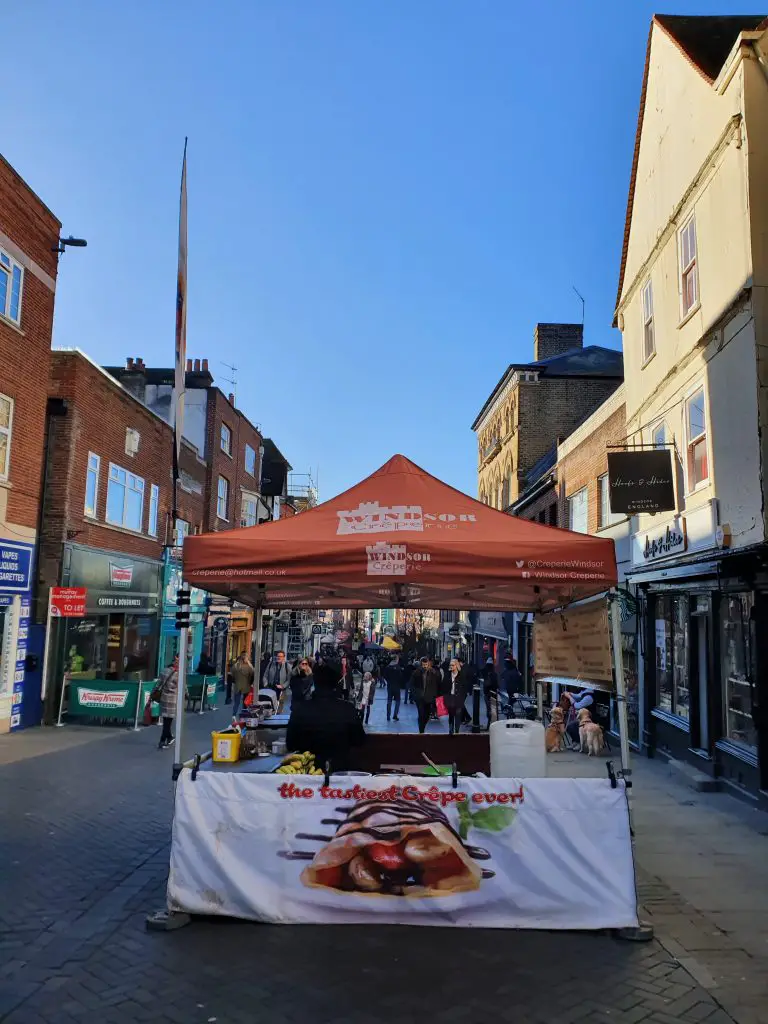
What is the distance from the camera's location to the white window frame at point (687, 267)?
12.3 m

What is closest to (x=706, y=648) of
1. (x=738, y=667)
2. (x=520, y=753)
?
(x=738, y=667)

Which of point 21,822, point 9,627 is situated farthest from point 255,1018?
point 9,627

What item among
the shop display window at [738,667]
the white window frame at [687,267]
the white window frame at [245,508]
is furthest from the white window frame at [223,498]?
the shop display window at [738,667]

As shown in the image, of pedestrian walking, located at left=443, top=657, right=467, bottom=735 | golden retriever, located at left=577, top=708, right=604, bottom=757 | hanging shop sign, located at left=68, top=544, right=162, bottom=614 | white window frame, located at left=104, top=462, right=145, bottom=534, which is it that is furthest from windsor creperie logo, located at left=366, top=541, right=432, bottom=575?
white window frame, located at left=104, top=462, right=145, bottom=534

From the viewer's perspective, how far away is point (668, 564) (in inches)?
498

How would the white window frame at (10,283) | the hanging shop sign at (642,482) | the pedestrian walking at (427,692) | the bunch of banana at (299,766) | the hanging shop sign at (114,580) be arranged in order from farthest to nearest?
the hanging shop sign at (114,580), the pedestrian walking at (427,692), the white window frame at (10,283), the hanging shop sign at (642,482), the bunch of banana at (299,766)

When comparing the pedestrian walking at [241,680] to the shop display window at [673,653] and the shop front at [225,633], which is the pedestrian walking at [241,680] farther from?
the shop front at [225,633]

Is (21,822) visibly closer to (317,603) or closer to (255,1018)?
(317,603)

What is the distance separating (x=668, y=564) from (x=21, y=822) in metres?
9.88

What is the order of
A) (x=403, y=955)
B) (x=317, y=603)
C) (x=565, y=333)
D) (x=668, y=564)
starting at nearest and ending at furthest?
(x=403, y=955), (x=317, y=603), (x=668, y=564), (x=565, y=333)

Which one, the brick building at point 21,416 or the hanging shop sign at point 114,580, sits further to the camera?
the hanging shop sign at point 114,580

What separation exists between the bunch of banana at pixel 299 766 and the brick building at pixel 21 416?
40.2 ft

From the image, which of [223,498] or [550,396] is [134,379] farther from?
[550,396]

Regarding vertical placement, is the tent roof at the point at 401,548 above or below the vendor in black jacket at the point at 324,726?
above
